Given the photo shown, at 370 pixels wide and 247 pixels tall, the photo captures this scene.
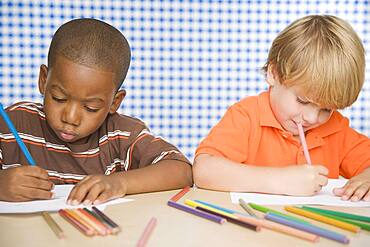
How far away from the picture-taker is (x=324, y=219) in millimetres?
779

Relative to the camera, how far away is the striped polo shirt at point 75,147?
3.81ft

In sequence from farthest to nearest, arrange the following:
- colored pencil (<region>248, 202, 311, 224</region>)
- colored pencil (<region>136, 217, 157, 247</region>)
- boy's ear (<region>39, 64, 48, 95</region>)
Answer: boy's ear (<region>39, 64, 48, 95</region>), colored pencil (<region>248, 202, 311, 224</region>), colored pencil (<region>136, 217, 157, 247</region>)

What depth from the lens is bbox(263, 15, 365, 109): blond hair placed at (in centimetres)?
108

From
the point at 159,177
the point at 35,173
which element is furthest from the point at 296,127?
the point at 35,173

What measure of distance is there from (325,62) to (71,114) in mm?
482

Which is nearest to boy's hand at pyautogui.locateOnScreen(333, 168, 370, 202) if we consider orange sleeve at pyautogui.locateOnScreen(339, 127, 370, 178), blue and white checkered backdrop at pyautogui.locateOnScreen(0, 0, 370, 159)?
orange sleeve at pyautogui.locateOnScreen(339, 127, 370, 178)

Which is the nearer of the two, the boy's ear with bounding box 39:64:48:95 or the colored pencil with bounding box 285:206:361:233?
the colored pencil with bounding box 285:206:361:233

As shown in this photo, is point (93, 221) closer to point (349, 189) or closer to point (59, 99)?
point (59, 99)

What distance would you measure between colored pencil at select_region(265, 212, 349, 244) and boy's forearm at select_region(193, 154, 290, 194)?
22 centimetres

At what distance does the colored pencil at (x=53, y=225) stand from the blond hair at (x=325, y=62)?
1.81ft

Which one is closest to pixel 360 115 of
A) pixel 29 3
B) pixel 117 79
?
pixel 29 3

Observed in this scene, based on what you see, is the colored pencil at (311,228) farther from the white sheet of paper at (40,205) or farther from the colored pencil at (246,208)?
Result: the white sheet of paper at (40,205)

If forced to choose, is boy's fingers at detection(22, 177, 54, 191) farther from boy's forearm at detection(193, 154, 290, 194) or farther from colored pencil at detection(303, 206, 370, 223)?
colored pencil at detection(303, 206, 370, 223)

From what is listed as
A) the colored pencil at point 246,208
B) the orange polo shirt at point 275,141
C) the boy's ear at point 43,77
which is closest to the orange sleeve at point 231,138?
the orange polo shirt at point 275,141
